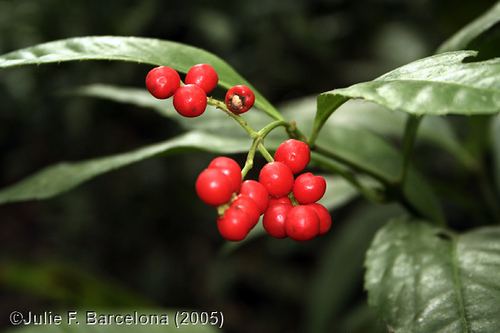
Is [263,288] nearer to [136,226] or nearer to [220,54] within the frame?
[136,226]

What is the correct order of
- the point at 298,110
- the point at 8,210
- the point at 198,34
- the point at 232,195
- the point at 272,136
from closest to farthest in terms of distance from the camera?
the point at 232,195 → the point at 272,136 → the point at 298,110 → the point at 198,34 → the point at 8,210

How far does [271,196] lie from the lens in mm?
715

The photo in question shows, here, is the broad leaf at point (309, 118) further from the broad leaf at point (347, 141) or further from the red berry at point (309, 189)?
the red berry at point (309, 189)

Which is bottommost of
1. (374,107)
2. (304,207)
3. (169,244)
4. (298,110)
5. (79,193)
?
(169,244)

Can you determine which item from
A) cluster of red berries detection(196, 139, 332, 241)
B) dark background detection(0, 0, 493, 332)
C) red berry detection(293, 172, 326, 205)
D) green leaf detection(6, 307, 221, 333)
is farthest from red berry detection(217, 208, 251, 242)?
dark background detection(0, 0, 493, 332)

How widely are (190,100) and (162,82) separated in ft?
0.15

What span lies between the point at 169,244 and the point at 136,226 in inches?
6.8

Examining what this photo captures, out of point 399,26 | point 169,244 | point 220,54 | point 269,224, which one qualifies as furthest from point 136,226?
point 269,224

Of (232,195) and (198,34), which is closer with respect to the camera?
(232,195)

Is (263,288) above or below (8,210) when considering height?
below

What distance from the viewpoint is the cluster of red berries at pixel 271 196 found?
621 mm

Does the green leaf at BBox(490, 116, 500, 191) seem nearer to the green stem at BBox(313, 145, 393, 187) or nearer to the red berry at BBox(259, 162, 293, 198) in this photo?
the green stem at BBox(313, 145, 393, 187)

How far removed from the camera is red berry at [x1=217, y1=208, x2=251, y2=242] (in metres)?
0.62

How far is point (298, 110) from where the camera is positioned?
144 centimetres
